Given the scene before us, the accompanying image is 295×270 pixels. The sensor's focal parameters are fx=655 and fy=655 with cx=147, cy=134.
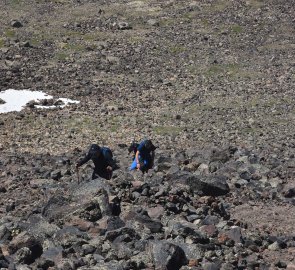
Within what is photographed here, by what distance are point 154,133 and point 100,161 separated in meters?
11.5

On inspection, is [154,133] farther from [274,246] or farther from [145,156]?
[274,246]

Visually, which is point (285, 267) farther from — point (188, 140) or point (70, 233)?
point (188, 140)

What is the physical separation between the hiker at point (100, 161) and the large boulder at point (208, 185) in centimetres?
313

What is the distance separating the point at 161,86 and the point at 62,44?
12.1m

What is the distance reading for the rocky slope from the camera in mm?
14430

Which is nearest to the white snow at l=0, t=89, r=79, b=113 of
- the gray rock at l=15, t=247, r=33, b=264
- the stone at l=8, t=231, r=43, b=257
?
the stone at l=8, t=231, r=43, b=257

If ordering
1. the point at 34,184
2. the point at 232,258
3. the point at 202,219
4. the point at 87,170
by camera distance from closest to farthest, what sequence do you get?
the point at 232,258
the point at 202,219
the point at 34,184
the point at 87,170

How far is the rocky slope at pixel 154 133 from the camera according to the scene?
14430 millimetres

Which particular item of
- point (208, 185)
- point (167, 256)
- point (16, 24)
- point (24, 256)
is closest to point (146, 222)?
point (167, 256)

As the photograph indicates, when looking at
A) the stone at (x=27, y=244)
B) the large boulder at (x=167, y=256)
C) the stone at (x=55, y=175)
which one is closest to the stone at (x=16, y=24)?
the stone at (x=55, y=175)

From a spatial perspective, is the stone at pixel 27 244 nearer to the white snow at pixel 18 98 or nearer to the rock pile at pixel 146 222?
the rock pile at pixel 146 222

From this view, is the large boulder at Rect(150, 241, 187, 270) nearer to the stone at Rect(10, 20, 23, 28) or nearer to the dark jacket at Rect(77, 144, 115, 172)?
the dark jacket at Rect(77, 144, 115, 172)

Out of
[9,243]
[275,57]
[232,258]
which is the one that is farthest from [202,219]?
[275,57]

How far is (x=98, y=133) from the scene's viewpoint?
32469 millimetres
